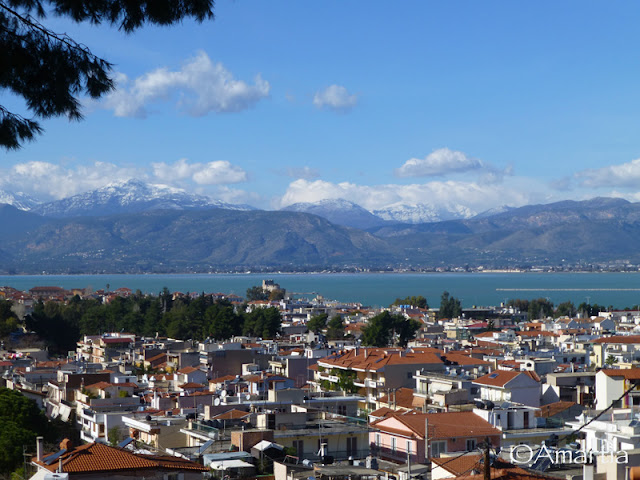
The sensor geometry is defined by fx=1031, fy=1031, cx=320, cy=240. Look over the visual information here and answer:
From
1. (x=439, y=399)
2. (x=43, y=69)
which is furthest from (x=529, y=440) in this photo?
(x=43, y=69)

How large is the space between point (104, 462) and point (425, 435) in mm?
6505

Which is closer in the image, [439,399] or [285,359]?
[439,399]

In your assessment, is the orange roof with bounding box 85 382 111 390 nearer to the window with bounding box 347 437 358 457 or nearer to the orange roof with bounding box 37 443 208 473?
the window with bounding box 347 437 358 457

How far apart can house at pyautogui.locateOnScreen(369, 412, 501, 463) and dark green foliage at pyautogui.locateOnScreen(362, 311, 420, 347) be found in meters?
25.3

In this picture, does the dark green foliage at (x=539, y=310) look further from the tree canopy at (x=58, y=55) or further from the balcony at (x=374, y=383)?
the tree canopy at (x=58, y=55)

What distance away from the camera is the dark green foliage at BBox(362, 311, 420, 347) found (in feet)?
145

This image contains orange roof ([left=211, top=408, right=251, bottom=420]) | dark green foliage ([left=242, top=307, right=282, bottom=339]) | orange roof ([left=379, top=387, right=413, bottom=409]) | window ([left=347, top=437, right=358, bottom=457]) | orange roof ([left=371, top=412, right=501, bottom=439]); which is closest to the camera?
orange roof ([left=371, top=412, right=501, bottom=439])

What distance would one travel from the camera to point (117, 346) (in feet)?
138

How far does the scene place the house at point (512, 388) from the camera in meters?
24.0

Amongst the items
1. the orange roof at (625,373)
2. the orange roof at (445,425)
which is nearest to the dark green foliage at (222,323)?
the orange roof at (625,373)

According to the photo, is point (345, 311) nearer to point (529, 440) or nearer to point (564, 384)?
point (564, 384)

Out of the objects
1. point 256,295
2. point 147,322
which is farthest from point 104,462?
point 256,295

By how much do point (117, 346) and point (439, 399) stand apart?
21813mm

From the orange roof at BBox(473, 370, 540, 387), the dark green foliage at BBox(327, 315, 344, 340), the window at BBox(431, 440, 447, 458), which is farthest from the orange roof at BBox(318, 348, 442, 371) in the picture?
the dark green foliage at BBox(327, 315, 344, 340)
